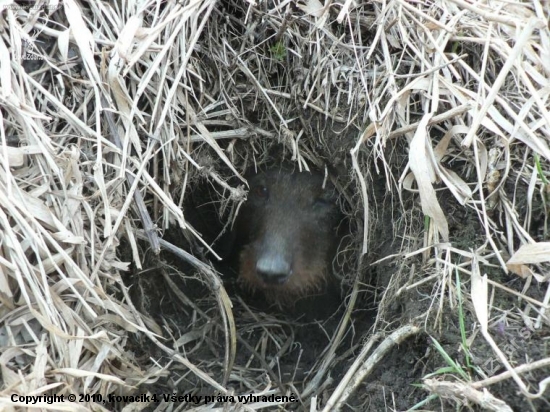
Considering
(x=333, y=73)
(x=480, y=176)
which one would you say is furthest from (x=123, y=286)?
(x=480, y=176)

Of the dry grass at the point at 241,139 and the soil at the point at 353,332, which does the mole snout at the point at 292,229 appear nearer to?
the soil at the point at 353,332

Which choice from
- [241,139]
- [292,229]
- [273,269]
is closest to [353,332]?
[273,269]

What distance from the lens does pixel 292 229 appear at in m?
3.54

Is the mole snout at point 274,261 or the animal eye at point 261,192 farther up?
the animal eye at point 261,192

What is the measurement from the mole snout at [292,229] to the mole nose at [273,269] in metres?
0.01

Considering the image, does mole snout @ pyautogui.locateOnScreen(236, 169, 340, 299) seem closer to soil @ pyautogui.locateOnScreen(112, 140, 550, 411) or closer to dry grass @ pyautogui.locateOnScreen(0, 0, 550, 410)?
soil @ pyautogui.locateOnScreen(112, 140, 550, 411)

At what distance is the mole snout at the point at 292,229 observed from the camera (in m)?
3.49

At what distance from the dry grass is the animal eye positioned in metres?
0.61

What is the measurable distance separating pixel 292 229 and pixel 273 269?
0.30m

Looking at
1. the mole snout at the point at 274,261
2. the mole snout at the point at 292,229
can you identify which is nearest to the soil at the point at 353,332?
the mole snout at the point at 292,229

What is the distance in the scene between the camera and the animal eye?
3.72m

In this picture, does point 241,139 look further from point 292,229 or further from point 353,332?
point 353,332

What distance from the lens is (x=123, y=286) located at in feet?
8.70

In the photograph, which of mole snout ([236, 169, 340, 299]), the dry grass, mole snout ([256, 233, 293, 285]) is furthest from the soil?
mole snout ([256, 233, 293, 285])
